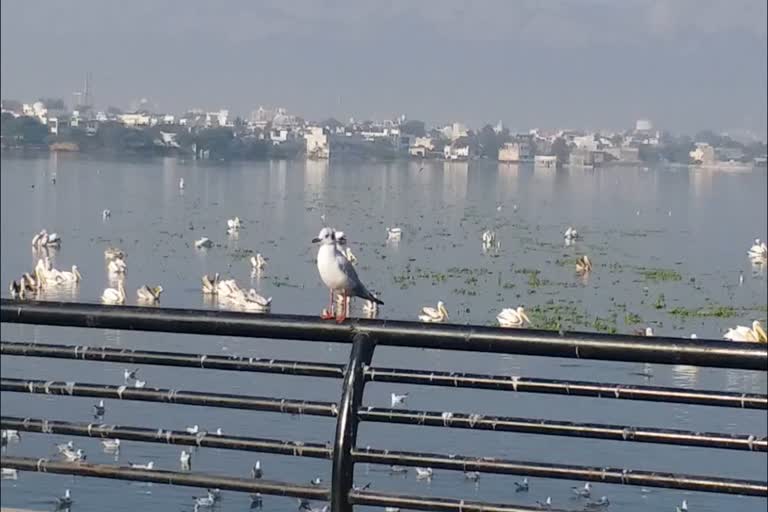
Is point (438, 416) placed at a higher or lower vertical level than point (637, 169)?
lower

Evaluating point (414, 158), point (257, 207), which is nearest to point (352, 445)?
point (257, 207)

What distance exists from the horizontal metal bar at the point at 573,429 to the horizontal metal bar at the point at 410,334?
16 centimetres

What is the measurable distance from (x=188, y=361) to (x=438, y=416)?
60 centimetres

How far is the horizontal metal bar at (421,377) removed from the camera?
3139 millimetres

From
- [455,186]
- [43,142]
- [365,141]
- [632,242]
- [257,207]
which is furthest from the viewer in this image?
[455,186]

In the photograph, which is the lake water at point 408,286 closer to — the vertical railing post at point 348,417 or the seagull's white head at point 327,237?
the seagull's white head at point 327,237

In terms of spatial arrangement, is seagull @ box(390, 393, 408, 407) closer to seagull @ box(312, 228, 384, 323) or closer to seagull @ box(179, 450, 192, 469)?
seagull @ box(179, 450, 192, 469)

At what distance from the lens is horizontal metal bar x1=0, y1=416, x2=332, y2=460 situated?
11.2 feet

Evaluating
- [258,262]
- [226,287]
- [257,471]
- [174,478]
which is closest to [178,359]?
[174,478]

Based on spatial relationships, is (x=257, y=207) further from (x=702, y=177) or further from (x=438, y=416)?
(x=702, y=177)

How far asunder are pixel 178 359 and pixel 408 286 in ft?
65.5

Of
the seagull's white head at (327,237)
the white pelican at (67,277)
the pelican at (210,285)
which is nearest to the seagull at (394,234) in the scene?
the pelican at (210,285)

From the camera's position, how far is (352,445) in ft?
10.9

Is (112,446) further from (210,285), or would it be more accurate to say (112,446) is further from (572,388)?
(210,285)
